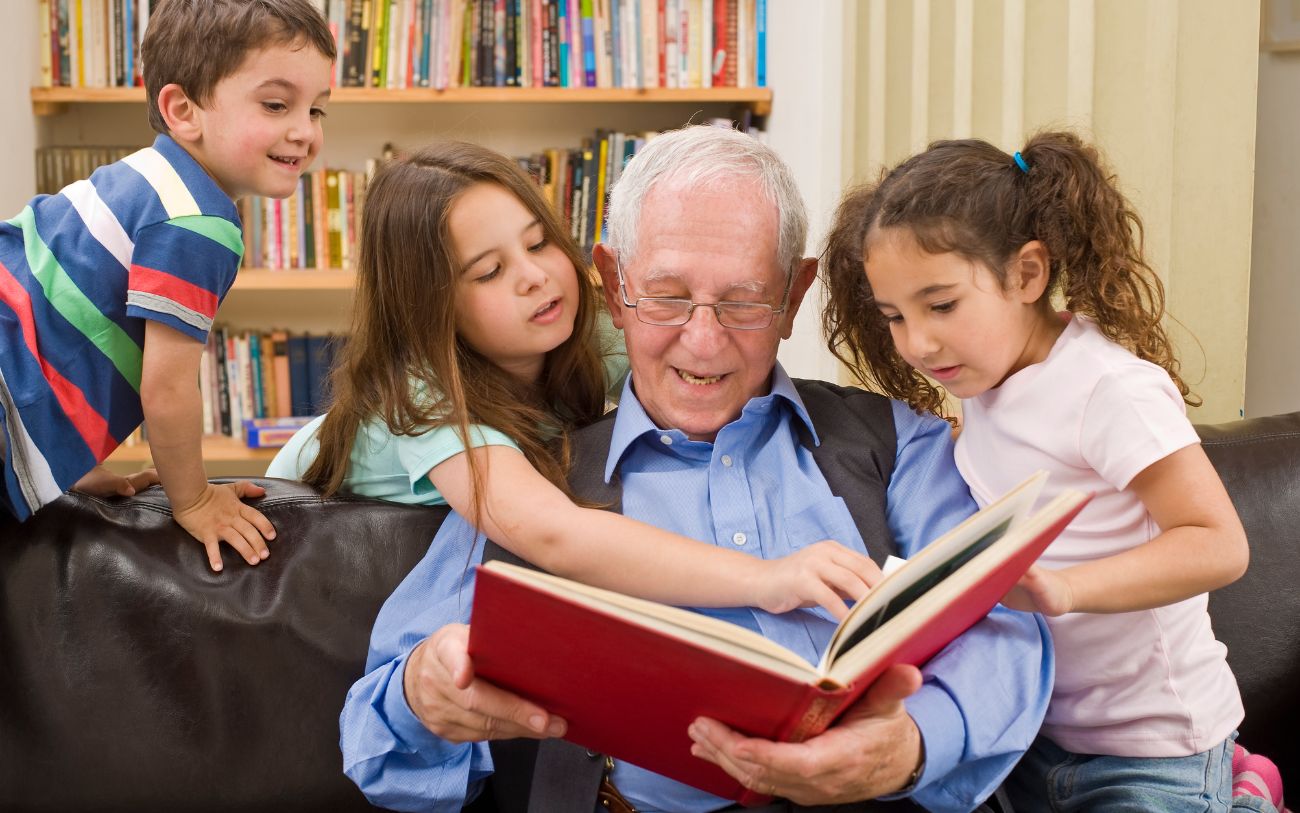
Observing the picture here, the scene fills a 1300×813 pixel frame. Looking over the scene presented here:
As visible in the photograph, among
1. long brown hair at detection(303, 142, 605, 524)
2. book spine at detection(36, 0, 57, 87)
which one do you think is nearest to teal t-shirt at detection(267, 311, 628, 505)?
long brown hair at detection(303, 142, 605, 524)

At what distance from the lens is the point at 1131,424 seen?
49.8 inches

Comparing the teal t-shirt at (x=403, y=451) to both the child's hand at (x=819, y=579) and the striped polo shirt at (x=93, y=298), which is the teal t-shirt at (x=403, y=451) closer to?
the striped polo shirt at (x=93, y=298)

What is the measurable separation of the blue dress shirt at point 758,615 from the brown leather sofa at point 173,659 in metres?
0.16

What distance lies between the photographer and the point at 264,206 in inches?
139

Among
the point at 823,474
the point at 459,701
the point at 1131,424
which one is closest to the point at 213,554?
the point at 459,701

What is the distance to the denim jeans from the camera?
4.36 feet

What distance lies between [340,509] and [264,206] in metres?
2.20

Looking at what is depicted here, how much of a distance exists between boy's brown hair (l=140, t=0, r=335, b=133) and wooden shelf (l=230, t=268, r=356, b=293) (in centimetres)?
180

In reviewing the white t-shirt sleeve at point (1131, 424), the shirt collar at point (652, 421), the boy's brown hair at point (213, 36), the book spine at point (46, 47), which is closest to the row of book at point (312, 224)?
the book spine at point (46, 47)

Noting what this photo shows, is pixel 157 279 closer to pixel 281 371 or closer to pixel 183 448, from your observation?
pixel 183 448

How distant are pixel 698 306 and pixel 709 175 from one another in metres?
0.16

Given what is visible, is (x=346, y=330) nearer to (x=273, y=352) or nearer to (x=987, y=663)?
(x=987, y=663)

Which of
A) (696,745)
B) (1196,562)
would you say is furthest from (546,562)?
(1196,562)

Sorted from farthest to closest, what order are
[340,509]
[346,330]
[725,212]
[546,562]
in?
[346,330] → [340,509] → [725,212] → [546,562]
